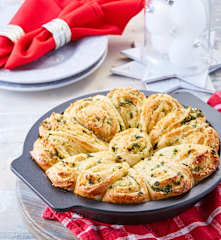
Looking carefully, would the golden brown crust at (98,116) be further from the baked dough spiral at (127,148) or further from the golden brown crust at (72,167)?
the golden brown crust at (72,167)

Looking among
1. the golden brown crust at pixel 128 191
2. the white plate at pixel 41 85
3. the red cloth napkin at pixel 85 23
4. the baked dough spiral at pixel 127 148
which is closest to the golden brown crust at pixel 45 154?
the baked dough spiral at pixel 127 148

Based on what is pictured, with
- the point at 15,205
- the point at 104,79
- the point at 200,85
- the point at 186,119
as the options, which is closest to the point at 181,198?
the point at 186,119

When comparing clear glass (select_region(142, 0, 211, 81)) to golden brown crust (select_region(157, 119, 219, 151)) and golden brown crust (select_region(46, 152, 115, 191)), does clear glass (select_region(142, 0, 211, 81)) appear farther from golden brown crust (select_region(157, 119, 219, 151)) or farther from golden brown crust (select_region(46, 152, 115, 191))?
golden brown crust (select_region(46, 152, 115, 191))

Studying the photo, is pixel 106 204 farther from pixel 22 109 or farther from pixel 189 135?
pixel 22 109

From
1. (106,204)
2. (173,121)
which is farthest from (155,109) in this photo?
(106,204)

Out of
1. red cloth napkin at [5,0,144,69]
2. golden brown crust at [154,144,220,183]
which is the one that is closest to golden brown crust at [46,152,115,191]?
golden brown crust at [154,144,220,183]

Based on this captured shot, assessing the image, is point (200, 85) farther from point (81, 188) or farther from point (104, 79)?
point (81, 188)

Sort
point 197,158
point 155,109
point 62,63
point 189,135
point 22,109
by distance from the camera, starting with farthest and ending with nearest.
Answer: point 62,63, point 22,109, point 155,109, point 189,135, point 197,158
